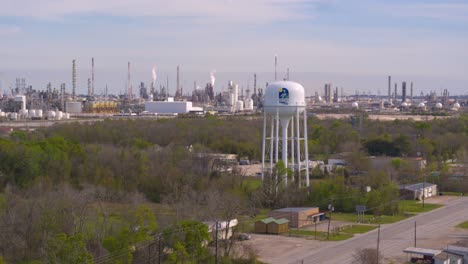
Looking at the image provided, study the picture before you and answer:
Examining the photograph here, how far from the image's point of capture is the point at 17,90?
427 ft

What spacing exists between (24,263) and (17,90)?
113 metres

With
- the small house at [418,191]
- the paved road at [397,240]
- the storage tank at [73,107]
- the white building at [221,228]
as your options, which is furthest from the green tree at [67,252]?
the storage tank at [73,107]

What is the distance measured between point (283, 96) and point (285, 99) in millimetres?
152

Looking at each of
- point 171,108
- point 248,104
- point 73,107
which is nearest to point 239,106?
point 248,104

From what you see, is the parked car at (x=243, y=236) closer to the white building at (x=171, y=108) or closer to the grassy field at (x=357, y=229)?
the grassy field at (x=357, y=229)

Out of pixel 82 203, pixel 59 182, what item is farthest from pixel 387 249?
pixel 59 182

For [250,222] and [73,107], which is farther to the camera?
[73,107]

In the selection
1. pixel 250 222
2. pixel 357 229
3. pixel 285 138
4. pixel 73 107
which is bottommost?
pixel 357 229

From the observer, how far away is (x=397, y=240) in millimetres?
27312

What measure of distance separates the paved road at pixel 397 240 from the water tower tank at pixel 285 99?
660cm

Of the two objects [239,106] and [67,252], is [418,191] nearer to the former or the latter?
[67,252]

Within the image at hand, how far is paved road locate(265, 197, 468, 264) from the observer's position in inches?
954

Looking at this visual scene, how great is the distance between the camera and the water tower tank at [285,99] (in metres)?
33.9

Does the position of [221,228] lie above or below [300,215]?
above
